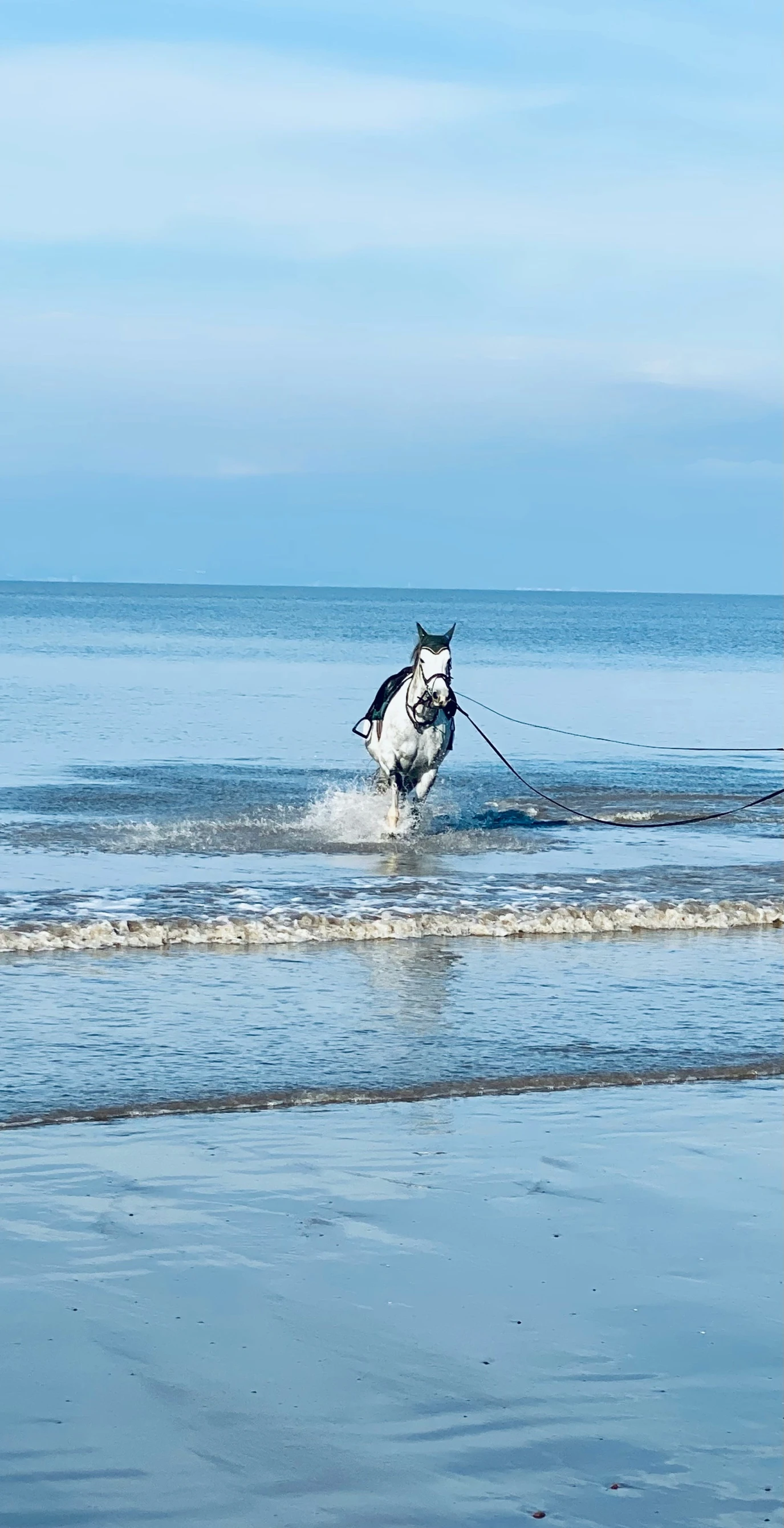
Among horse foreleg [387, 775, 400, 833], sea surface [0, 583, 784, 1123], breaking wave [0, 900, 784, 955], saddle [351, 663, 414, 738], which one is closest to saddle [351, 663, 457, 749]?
saddle [351, 663, 414, 738]

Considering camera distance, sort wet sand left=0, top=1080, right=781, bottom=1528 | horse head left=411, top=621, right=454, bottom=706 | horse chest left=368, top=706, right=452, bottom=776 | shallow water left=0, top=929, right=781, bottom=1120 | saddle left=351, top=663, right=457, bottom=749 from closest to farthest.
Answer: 1. wet sand left=0, top=1080, right=781, bottom=1528
2. shallow water left=0, top=929, right=781, bottom=1120
3. horse head left=411, top=621, right=454, bottom=706
4. horse chest left=368, top=706, right=452, bottom=776
5. saddle left=351, top=663, right=457, bottom=749

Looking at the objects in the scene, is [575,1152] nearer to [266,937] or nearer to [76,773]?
[266,937]

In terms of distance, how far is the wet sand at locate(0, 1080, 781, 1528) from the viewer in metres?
3.97

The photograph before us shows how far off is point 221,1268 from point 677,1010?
4667 millimetres

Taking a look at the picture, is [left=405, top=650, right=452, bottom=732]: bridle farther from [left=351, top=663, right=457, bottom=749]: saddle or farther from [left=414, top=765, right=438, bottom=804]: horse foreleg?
[left=414, top=765, right=438, bottom=804]: horse foreleg

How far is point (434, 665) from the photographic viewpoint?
1584 cm

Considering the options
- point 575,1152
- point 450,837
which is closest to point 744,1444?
point 575,1152

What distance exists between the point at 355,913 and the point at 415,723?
178 inches

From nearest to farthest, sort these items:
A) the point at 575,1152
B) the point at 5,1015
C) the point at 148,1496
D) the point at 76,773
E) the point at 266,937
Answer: the point at 148,1496, the point at 575,1152, the point at 5,1015, the point at 266,937, the point at 76,773

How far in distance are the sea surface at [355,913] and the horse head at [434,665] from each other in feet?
4.97

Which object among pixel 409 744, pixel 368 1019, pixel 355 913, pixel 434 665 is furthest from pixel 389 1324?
pixel 409 744

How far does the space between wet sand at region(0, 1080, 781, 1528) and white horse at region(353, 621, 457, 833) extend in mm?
9258

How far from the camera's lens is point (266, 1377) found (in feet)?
14.7

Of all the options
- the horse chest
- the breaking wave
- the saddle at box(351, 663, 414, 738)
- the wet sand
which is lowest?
the wet sand
